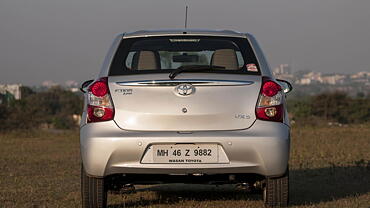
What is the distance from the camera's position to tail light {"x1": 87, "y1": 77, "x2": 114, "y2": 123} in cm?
667

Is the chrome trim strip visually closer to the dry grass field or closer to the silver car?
the silver car

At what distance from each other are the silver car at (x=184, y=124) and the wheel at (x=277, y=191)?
0.08 m

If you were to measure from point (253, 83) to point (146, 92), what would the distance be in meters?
0.93

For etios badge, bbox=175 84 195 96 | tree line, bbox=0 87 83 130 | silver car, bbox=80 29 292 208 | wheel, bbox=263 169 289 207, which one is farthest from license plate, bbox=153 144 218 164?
tree line, bbox=0 87 83 130

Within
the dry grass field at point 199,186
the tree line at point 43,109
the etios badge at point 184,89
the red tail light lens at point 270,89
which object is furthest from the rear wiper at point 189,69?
the tree line at point 43,109

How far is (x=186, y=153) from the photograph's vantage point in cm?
654

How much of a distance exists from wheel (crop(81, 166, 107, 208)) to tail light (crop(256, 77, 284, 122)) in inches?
60.7

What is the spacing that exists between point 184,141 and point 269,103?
832 mm

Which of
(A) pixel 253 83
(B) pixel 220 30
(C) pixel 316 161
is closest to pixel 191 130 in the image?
(A) pixel 253 83

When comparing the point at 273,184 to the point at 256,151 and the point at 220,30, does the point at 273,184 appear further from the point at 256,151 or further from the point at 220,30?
the point at 220,30

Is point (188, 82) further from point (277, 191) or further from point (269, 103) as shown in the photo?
point (277, 191)

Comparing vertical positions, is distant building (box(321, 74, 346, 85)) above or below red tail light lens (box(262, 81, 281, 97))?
below

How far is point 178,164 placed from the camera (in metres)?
6.57

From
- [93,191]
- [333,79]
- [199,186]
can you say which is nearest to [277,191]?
[93,191]
